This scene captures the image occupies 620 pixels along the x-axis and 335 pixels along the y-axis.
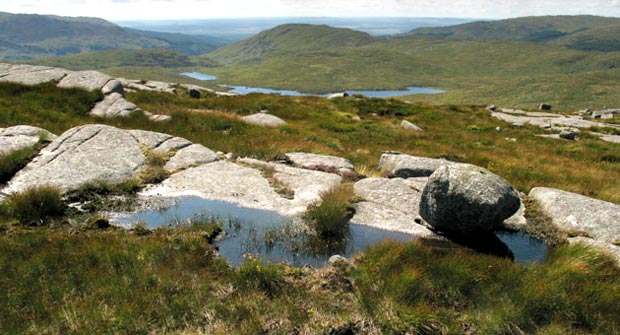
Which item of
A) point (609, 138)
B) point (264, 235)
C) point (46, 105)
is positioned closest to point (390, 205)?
point (264, 235)

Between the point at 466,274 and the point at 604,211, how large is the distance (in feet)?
24.4

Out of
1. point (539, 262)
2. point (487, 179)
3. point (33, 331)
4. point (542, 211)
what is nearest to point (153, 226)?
point (33, 331)

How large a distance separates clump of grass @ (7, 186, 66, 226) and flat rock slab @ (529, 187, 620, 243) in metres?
16.6

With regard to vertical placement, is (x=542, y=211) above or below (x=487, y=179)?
below

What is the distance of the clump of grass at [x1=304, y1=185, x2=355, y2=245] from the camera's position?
11.7 meters

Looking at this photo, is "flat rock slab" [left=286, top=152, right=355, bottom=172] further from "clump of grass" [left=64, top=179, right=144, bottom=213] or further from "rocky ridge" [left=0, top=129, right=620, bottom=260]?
"clump of grass" [left=64, top=179, right=144, bottom=213]

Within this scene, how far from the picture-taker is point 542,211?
45.1 ft

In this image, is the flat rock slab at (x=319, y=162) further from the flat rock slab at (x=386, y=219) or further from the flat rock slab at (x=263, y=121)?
the flat rock slab at (x=263, y=121)

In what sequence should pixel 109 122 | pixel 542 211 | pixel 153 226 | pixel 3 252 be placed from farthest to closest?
1. pixel 109 122
2. pixel 542 211
3. pixel 153 226
4. pixel 3 252

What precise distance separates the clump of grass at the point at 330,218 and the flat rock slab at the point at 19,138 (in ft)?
40.6

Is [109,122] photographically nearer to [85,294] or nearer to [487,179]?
[85,294]

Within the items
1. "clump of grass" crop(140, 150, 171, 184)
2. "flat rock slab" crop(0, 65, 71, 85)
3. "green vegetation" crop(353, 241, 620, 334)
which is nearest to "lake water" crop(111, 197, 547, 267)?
"green vegetation" crop(353, 241, 620, 334)

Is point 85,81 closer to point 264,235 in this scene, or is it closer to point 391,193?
point 264,235

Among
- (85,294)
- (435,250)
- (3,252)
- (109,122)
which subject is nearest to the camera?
(85,294)
